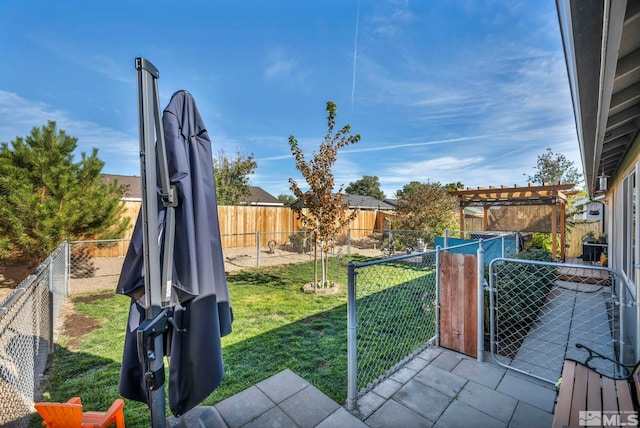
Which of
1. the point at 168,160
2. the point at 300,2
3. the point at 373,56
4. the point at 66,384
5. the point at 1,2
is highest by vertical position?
the point at 300,2

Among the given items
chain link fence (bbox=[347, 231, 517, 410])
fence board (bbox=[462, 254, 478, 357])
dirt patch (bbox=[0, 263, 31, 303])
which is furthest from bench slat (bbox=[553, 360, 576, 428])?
dirt patch (bbox=[0, 263, 31, 303])

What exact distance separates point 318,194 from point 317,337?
333 cm

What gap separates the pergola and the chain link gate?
4014 millimetres

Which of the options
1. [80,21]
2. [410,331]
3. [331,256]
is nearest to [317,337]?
[410,331]

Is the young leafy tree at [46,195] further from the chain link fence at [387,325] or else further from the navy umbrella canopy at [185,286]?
the chain link fence at [387,325]

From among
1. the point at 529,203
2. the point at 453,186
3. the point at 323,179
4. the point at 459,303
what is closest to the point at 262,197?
the point at 323,179

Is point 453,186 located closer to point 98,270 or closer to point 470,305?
point 470,305

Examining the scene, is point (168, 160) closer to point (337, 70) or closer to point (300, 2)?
point (300, 2)

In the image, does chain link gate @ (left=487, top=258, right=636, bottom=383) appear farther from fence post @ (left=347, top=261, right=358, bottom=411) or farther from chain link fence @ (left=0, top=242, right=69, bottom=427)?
chain link fence @ (left=0, top=242, right=69, bottom=427)

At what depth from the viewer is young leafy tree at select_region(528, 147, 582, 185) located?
1983 cm

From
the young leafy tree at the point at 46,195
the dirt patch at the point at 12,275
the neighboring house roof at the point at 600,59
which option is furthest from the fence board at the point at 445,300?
the dirt patch at the point at 12,275

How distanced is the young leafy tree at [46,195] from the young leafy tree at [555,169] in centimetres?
2657

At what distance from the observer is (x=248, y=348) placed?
11.3 ft

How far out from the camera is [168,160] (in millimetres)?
1422
